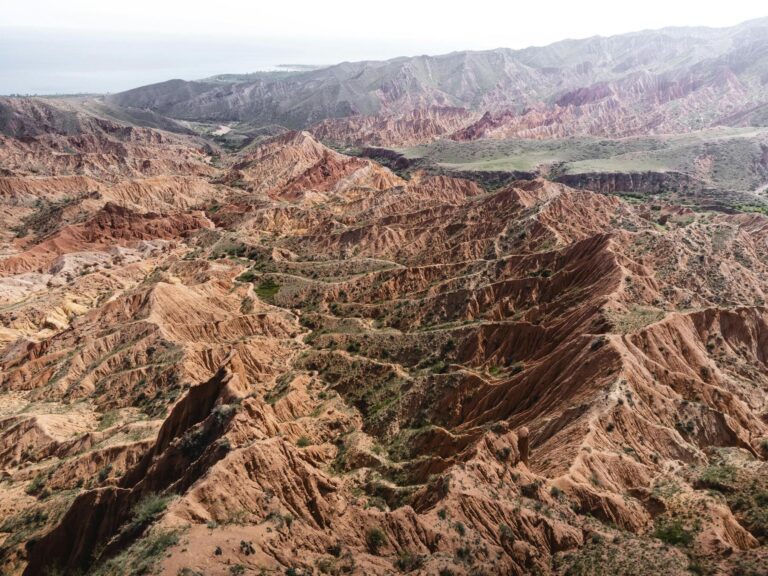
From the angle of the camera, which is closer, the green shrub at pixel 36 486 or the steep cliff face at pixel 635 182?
the green shrub at pixel 36 486

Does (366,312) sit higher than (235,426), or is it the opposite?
(235,426)

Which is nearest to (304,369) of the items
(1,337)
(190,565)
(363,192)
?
(190,565)

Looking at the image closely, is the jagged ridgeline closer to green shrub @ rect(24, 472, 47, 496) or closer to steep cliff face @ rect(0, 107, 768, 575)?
steep cliff face @ rect(0, 107, 768, 575)

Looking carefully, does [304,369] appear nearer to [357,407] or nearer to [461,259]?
[357,407]

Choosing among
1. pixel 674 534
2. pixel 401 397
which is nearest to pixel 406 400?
pixel 401 397

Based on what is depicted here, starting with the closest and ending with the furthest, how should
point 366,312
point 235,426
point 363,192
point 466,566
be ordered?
point 466,566
point 235,426
point 366,312
point 363,192

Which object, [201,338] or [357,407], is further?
[201,338]

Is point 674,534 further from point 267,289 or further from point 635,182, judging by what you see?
point 635,182

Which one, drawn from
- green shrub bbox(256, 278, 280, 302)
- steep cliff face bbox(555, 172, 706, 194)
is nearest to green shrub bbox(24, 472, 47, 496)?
green shrub bbox(256, 278, 280, 302)

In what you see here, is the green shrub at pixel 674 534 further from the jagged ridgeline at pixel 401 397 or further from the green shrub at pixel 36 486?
the green shrub at pixel 36 486


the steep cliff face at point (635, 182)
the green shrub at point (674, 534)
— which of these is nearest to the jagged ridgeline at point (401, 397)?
the green shrub at point (674, 534)

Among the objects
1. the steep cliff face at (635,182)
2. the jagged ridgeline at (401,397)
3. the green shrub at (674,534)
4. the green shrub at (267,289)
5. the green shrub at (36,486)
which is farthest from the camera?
the steep cliff face at (635,182)
